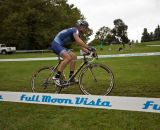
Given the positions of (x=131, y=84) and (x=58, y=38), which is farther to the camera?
(x=131, y=84)

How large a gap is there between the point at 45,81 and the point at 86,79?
1517 mm

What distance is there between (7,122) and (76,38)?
289cm

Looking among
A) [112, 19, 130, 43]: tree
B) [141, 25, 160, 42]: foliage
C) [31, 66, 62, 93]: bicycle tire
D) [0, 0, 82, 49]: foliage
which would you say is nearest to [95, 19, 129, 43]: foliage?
[112, 19, 130, 43]: tree

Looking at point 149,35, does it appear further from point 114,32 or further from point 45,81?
point 45,81

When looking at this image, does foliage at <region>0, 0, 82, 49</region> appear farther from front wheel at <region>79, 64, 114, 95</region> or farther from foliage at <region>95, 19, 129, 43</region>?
foliage at <region>95, 19, 129, 43</region>

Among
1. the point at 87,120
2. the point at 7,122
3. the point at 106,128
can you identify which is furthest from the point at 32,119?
the point at 106,128

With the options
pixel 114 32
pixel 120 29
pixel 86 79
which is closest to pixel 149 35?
pixel 120 29

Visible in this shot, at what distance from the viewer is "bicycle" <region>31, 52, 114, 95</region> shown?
8719 mm

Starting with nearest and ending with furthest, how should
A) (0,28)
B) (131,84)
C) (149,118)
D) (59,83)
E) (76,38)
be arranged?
(149,118) < (76,38) < (59,83) < (131,84) < (0,28)

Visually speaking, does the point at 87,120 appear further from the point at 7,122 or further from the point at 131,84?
the point at 131,84

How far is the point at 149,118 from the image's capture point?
6.71 m

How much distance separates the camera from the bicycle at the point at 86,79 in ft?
28.6

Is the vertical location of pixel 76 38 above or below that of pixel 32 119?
above

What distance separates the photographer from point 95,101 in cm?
687
